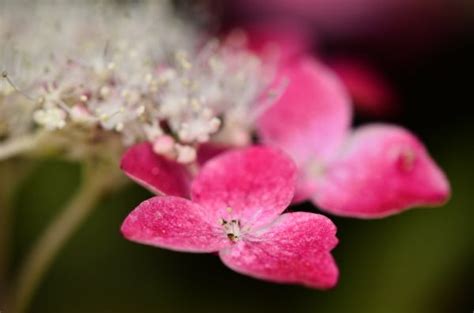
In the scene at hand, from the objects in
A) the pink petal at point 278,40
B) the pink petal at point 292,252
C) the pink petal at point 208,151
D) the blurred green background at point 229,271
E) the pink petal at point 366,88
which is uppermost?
the pink petal at point 278,40

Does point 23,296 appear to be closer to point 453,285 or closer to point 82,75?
point 82,75

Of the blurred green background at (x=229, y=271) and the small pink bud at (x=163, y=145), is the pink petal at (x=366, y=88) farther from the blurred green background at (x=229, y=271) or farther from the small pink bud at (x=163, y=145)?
the small pink bud at (x=163, y=145)

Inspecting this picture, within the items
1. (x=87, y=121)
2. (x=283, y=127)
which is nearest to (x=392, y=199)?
(x=283, y=127)

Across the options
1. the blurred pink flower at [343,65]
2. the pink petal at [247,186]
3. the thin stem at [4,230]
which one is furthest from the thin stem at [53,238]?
the blurred pink flower at [343,65]

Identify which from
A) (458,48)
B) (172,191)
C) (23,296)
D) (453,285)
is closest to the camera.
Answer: (172,191)

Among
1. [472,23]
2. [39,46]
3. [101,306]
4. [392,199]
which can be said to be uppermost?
[472,23]

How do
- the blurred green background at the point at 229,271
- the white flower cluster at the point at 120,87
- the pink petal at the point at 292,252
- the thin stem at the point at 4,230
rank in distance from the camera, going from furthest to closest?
the blurred green background at the point at 229,271, the thin stem at the point at 4,230, the white flower cluster at the point at 120,87, the pink petal at the point at 292,252

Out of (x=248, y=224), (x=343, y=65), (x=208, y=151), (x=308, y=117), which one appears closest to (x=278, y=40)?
(x=343, y=65)
